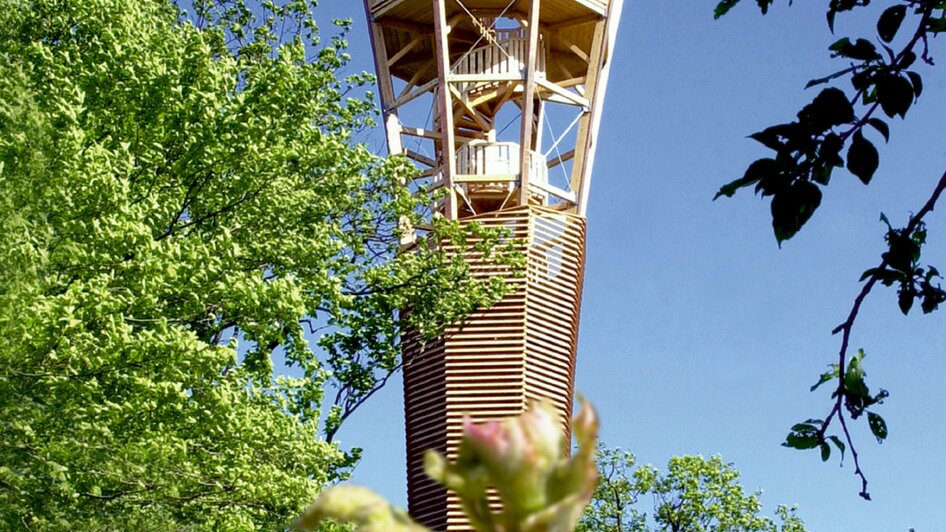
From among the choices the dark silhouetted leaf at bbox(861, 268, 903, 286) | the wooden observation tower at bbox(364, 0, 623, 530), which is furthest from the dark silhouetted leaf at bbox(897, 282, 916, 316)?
the wooden observation tower at bbox(364, 0, 623, 530)

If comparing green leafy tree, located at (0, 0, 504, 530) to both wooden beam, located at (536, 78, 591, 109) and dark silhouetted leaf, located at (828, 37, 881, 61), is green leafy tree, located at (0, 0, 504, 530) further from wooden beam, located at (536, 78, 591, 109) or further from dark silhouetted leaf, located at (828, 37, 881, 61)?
dark silhouetted leaf, located at (828, 37, 881, 61)

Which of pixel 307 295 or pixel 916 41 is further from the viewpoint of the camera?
pixel 307 295

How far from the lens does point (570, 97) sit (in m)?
17.7

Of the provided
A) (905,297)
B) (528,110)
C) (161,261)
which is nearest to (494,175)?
(528,110)

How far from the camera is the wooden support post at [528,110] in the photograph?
1683 cm

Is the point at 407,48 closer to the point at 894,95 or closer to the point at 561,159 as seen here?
the point at 561,159

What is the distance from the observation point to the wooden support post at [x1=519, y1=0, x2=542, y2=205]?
16.8m

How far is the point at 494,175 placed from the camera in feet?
55.6

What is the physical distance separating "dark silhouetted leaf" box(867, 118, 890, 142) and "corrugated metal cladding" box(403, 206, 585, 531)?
1366 cm

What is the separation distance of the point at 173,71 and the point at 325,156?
6.24 feet

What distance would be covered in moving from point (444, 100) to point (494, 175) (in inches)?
48.4

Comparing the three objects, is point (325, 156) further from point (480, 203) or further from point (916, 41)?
point (916, 41)

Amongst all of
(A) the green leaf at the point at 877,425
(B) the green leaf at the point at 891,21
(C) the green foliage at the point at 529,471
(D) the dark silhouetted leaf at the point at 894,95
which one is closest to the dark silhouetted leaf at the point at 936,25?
(B) the green leaf at the point at 891,21

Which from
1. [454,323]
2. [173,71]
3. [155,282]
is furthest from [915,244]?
[454,323]
